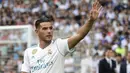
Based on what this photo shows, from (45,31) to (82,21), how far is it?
1484 centimetres

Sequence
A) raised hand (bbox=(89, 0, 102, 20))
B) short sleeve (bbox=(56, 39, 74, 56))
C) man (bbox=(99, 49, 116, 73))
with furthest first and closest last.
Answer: man (bbox=(99, 49, 116, 73)) < short sleeve (bbox=(56, 39, 74, 56)) < raised hand (bbox=(89, 0, 102, 20))

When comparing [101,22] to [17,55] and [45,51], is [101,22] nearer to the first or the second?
[17,55]

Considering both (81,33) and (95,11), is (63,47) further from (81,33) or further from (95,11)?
(95,11)

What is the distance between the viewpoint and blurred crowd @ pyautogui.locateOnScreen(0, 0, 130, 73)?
52.0 ft

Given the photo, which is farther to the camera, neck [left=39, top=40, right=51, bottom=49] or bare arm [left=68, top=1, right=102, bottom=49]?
neck [left=39, top=40, right=51, bottom=49]

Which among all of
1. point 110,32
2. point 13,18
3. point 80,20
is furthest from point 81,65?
point 13,18

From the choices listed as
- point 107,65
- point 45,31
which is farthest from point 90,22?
point 107,65

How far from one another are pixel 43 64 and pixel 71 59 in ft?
A: 33.9

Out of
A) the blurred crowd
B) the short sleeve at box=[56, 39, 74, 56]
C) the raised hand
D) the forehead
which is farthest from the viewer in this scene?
the blurred crowd

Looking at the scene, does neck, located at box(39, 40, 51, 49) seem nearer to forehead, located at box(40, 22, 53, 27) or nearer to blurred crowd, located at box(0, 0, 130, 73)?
forehead, located at box(40, 22, 53, 27)

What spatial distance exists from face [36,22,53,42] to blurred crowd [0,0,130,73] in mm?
8338

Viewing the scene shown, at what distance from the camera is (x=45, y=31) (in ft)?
18.7

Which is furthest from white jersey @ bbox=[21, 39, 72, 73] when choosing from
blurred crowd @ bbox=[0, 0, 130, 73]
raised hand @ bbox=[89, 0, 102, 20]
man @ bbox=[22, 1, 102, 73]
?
blurred crowd @ bbox=[0, 0, 130, 73]

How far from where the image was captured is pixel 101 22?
2031cm
